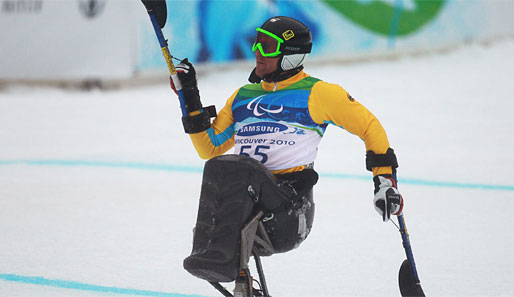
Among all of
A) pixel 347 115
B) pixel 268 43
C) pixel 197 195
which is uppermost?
pixel 268 43

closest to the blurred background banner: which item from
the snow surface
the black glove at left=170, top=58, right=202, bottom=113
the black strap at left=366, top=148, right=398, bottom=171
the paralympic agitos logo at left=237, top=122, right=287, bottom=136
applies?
the snow surface

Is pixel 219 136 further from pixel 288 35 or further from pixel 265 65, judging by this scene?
pixel 288 35

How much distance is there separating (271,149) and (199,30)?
8.30 meters

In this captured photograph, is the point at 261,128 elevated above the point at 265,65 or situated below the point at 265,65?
below

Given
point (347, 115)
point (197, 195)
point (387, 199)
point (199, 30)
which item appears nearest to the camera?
point (387, 199)

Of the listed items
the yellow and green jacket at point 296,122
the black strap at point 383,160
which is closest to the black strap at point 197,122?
the yellow and green jacket at point 296,122

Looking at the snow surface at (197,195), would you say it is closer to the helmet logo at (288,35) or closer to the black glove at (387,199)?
the black glove at (387,199)

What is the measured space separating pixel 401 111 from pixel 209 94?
9.73ft

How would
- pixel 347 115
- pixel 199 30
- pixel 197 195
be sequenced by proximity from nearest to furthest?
pixel 347 115 < pixel 197 195 < pixel 199 30

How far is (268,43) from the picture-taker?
332cm

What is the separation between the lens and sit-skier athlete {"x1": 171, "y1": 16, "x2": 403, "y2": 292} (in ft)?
9.84

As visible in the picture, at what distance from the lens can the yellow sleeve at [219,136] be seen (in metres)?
3.50

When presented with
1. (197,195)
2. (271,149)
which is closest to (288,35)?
(271,149)

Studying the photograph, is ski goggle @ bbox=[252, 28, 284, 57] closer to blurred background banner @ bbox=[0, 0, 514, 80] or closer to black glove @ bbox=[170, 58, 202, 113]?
black glove @ bbox=[170, 58, 202, 113]
